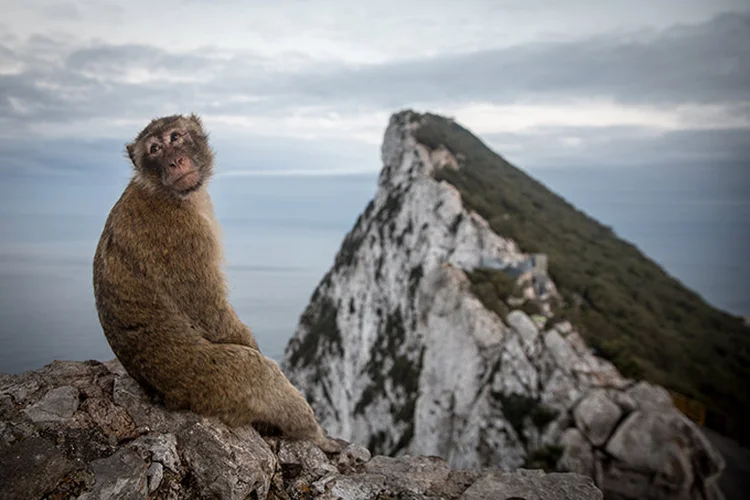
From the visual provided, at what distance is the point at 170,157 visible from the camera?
4176 mm

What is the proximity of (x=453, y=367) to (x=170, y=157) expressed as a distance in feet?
77.7

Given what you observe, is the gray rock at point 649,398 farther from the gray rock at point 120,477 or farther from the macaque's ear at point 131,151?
the macaque's ear at point 131,151

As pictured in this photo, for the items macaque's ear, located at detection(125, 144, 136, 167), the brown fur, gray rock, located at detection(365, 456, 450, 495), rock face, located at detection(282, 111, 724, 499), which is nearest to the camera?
the brown fur

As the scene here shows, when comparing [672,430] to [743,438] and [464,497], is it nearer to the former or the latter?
[743,438]

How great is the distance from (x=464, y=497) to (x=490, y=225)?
28.0 m

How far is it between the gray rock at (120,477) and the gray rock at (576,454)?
14576 millimetres

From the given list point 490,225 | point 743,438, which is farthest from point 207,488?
point 490,225

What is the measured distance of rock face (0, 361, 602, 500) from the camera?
3.23 meters

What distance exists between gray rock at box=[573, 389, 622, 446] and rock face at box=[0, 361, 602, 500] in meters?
13.1

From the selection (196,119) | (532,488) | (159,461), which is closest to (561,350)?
(532,488)

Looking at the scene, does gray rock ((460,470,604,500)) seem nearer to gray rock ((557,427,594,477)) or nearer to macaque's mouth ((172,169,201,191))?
macaque's mouth ((172,169,201,191))

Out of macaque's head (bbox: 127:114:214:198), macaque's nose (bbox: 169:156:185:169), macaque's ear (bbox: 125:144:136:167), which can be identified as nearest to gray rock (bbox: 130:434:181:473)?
macaque's head (bbox: 127:114:214:198)

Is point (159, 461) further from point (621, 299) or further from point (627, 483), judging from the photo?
point (621, 299)

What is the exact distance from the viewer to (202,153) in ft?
14.9
